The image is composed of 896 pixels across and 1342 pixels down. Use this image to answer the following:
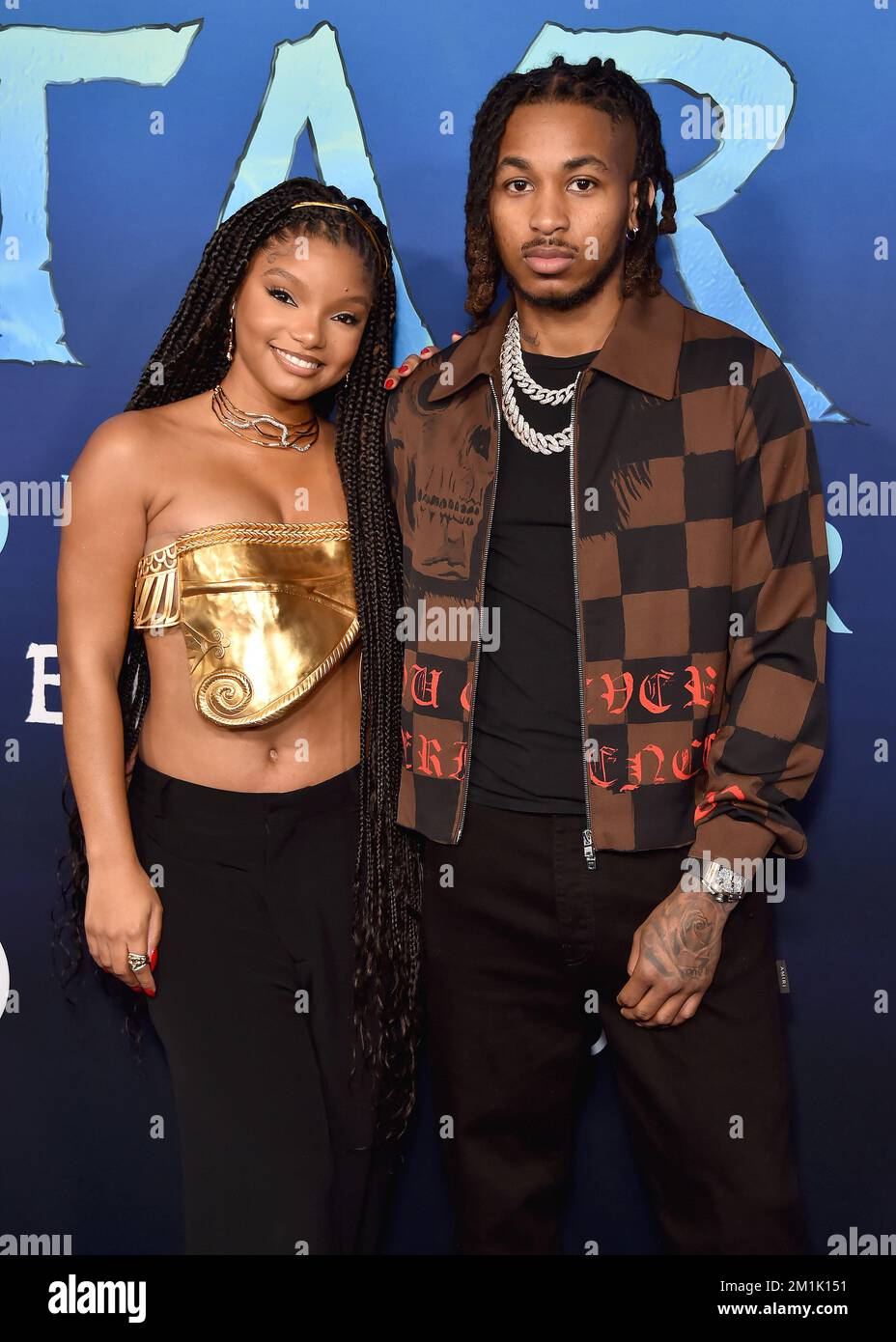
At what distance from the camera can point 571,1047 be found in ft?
7.63

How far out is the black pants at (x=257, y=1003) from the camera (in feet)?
7.13

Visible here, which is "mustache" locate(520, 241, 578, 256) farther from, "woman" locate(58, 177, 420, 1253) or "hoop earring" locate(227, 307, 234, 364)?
"hoop earring" locate(227, 307, 234, 364)

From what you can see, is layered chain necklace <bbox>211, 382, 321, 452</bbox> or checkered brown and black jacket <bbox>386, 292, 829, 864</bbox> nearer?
checkered brown and black jacket <bbox>386, 292, 829, 864</bbox>

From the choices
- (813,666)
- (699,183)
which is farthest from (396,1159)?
(699,183)

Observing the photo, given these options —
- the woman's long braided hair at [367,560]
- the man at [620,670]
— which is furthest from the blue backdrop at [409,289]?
the man at [620,670]

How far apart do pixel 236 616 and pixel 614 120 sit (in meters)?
1.08

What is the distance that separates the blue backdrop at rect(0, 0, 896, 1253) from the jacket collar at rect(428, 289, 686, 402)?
0.41 m

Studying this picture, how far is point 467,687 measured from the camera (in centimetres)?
220

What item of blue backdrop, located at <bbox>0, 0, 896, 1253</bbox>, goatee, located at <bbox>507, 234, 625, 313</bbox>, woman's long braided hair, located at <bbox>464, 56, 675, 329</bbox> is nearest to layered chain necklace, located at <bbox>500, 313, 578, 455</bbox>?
goatee, located at <bbox>507, 234, 625, 313</bbox>

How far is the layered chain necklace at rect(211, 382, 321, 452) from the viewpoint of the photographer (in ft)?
7.77

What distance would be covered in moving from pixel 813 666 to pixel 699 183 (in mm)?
1111

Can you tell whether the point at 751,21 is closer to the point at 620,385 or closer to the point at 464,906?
the point at 620,385

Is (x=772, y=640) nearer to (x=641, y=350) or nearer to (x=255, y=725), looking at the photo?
(x=641, y=350)

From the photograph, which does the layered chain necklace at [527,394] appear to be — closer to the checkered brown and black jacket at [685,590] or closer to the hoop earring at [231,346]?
the checkered brown and black jacket at [685,590]
